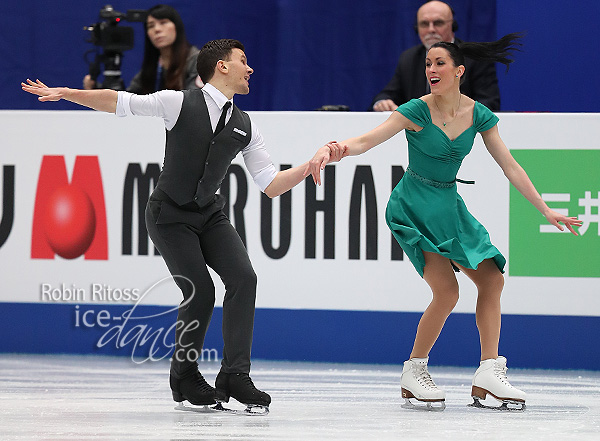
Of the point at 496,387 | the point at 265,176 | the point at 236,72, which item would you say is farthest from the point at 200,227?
the point at 496,387

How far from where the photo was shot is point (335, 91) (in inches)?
287

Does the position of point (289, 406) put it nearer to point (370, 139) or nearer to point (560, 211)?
point (370, 139)

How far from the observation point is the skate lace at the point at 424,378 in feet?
13.0

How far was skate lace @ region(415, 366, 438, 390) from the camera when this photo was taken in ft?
13.0

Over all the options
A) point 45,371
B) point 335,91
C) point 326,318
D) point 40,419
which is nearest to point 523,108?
point 335,91

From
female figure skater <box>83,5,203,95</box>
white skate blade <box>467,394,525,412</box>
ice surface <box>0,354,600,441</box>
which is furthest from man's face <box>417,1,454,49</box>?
white skate blade <box>467,394,525,412</box>

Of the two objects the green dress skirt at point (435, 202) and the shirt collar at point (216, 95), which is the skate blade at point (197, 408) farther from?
the shirt collar at point (216, 95)

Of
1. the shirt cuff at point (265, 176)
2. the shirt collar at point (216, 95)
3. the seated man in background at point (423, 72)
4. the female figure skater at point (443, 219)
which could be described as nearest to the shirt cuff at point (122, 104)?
the shirt collar at point (216, 95)

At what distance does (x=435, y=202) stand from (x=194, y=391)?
121 centimetres

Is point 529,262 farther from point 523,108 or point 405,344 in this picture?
point 523,108

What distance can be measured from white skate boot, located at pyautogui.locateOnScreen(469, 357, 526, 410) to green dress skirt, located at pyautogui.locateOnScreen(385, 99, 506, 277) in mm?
411

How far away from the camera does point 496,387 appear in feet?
12.8

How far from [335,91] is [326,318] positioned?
8.25 feet

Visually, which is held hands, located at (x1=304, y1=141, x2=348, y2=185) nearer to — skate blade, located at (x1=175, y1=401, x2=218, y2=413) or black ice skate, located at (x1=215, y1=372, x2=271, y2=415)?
black ice skate, located at (x1=215, y1=372, x2=271, y2=415)
